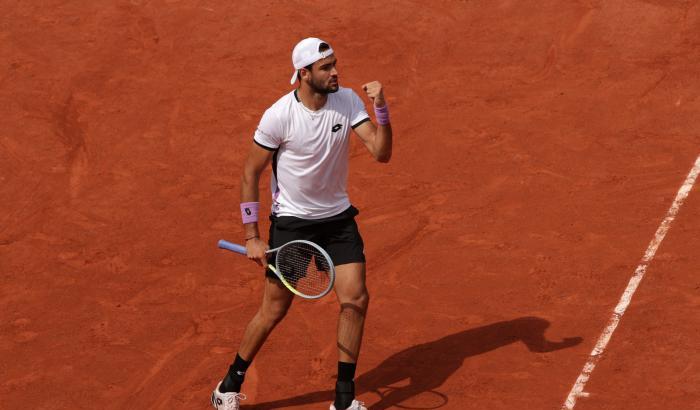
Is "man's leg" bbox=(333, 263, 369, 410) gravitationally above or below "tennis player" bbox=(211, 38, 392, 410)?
below

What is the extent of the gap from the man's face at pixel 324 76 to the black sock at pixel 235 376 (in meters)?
2.19

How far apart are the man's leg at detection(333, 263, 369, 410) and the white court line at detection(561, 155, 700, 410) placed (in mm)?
1635

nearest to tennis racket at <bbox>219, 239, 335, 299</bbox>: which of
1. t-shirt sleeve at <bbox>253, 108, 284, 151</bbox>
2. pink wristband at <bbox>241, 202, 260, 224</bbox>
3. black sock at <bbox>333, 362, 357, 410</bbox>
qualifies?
pink wristband at <bbox>241, 202, 260, 224</bbox>

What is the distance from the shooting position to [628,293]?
10.9 m

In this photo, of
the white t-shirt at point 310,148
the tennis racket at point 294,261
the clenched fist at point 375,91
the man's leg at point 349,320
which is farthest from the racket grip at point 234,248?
the clenched fist at point 375,91

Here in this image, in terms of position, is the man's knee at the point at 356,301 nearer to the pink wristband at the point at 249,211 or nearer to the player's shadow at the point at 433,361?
the pink wristband at the point at 249,211

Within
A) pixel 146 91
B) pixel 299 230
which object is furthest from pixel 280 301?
pixel 146 91

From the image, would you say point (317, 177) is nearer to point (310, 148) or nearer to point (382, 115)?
point (310, 148)

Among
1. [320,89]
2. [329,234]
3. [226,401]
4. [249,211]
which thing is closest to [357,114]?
[320,89]

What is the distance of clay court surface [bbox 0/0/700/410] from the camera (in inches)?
403

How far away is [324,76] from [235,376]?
2416 millimetres

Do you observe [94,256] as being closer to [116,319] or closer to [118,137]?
[116,319]

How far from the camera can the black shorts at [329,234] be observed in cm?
927

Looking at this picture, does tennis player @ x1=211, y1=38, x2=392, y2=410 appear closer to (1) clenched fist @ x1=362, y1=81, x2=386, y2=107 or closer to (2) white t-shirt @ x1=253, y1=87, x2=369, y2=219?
(2) white t-shirt @ x1=253, y1=87, x2=369, y2=219
